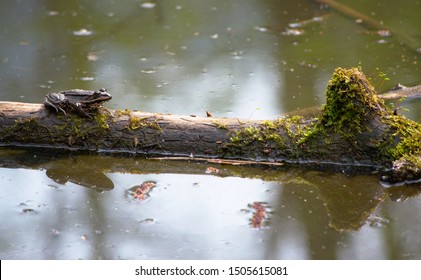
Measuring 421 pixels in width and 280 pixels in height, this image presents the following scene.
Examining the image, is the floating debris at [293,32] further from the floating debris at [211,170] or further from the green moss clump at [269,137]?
the floating debris at [211,170]

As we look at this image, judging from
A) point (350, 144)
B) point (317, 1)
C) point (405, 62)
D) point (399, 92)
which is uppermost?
point (317, 1)

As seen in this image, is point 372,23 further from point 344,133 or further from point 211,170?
point 211,170

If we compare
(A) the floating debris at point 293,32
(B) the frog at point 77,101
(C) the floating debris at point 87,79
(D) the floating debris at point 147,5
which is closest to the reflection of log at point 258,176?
(B) the frog at point 77,101

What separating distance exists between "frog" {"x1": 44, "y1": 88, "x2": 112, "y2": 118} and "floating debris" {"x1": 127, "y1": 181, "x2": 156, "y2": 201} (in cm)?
79

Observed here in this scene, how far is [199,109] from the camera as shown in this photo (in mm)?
5738

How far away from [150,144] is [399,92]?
8.38 ft

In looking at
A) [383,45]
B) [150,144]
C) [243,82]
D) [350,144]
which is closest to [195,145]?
[150,144]

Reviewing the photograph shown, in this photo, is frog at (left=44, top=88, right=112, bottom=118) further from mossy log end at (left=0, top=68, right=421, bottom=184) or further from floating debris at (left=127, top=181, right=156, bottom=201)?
floating debris at (left=127, top=181, right=156, bottom=201)

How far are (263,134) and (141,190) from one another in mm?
1000

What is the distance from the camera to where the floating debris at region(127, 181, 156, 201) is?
4191 millimetres

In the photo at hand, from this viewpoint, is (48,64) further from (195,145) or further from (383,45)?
(383,45)

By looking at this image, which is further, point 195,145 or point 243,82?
point 243,82

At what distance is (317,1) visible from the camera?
30.4 ft

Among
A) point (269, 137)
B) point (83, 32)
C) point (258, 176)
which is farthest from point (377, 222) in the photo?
point (83, 32)
